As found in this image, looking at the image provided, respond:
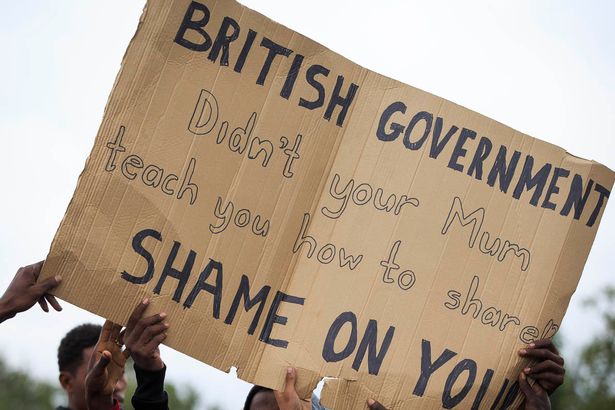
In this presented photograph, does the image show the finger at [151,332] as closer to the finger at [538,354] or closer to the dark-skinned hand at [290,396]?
the dark-skinned hand at [290,396]

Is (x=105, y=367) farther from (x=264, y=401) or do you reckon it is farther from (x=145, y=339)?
(x=264, y=401)

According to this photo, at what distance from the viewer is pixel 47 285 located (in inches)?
162

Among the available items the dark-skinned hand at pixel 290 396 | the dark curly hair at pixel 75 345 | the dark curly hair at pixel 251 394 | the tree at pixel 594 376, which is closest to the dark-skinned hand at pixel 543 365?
the dark-skinned hand at pixel 290 396

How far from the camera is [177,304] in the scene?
4219mm

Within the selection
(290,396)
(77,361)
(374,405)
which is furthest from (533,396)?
(77,361)

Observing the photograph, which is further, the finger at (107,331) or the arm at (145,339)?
the finger at (107,331)

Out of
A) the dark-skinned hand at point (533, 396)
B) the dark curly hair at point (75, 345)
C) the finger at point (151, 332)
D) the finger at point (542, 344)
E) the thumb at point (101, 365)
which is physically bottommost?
the dark curly hair at point (75, 345)

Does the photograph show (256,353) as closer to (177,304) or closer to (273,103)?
(177,304)

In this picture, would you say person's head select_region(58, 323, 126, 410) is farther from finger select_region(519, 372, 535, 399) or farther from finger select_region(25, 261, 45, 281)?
finger select_region(519, 372, 535, 399)

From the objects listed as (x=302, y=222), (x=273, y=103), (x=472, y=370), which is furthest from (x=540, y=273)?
(x=273, y=103)

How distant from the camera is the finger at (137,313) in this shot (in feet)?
13.7

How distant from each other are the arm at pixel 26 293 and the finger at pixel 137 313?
0.27 meters

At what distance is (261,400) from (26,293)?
128cm

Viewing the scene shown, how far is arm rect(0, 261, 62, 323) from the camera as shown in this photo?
13.5 ft
